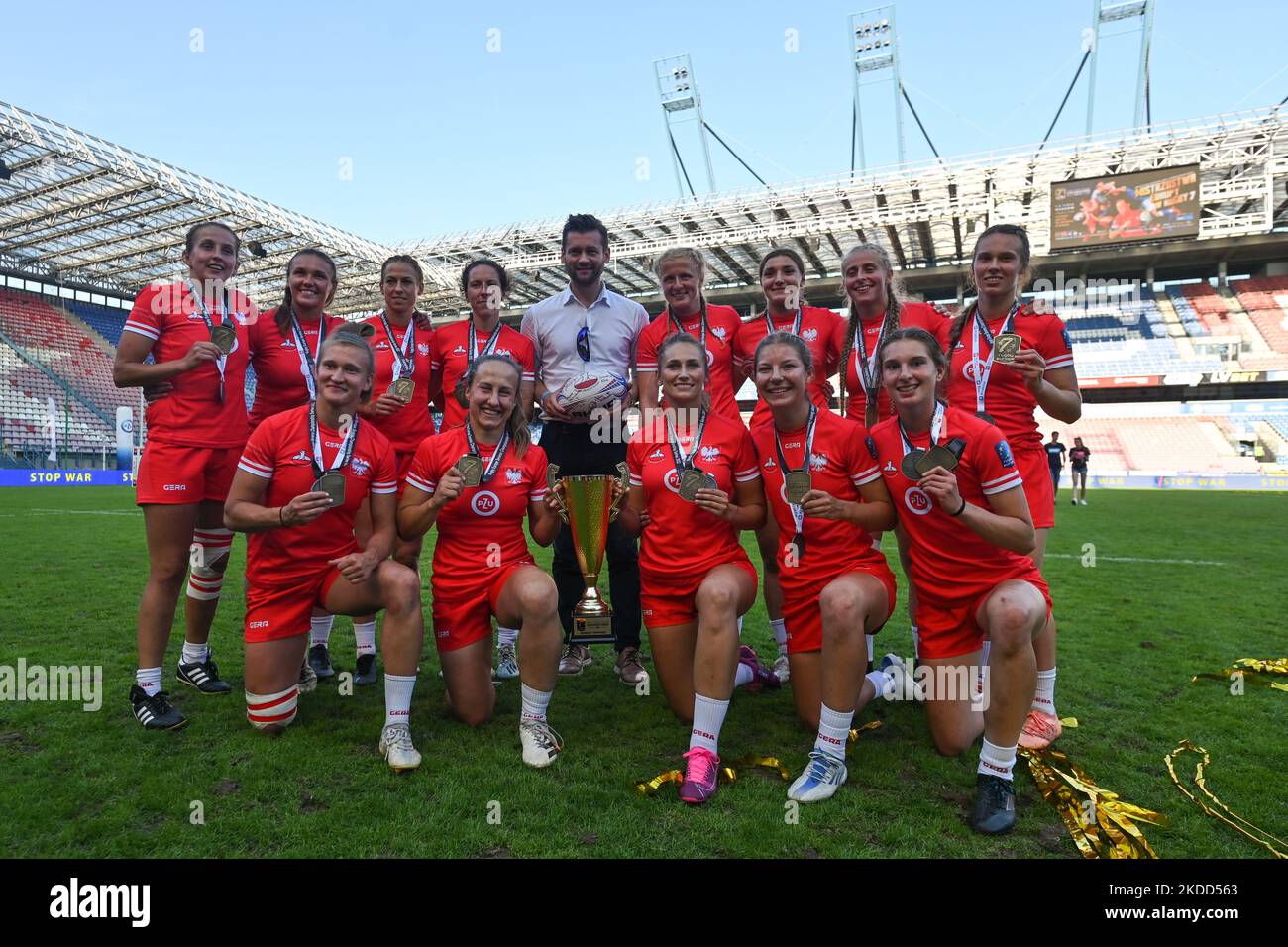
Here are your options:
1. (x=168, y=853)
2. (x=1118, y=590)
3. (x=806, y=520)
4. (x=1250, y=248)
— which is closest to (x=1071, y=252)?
(x=1250, y=248)

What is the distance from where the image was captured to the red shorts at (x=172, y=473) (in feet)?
11.2

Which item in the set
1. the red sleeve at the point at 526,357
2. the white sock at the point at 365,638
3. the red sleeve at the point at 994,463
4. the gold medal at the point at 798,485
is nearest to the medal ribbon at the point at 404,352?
the red sleeve at the point at 526,357

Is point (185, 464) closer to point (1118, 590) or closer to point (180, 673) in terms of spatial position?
point (180, 673)

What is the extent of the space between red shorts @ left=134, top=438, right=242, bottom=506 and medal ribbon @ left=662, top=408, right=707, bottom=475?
2.24 metres

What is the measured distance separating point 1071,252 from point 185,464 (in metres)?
38.1

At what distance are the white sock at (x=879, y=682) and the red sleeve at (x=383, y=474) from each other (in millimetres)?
2394

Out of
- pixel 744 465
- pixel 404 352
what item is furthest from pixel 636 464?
pixel 404 352

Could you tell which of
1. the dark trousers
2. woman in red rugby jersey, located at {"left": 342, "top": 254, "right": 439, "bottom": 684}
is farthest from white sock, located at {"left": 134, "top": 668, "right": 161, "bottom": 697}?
the dark trousers

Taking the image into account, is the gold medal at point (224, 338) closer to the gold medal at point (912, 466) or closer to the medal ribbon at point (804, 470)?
the medal ribbon at point (804, 470)

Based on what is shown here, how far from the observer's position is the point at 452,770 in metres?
2.79

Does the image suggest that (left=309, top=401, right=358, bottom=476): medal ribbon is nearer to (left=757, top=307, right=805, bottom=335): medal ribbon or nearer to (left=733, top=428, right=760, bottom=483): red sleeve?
(left=733, top=428, right=760, bottom=483): red sleeve

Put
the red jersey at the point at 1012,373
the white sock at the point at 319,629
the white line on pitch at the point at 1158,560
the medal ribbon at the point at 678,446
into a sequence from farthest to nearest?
the white line on pitch at the point at 1158,560 < the white sock at the point at 319,629 < the red jersey at the point at 1012,373 < the medal ribbon at the point at 678,446

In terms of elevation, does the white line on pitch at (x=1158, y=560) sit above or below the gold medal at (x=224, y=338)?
below

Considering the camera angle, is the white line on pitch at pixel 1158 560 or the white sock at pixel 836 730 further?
the white line on pitch at pixel 1158 560
